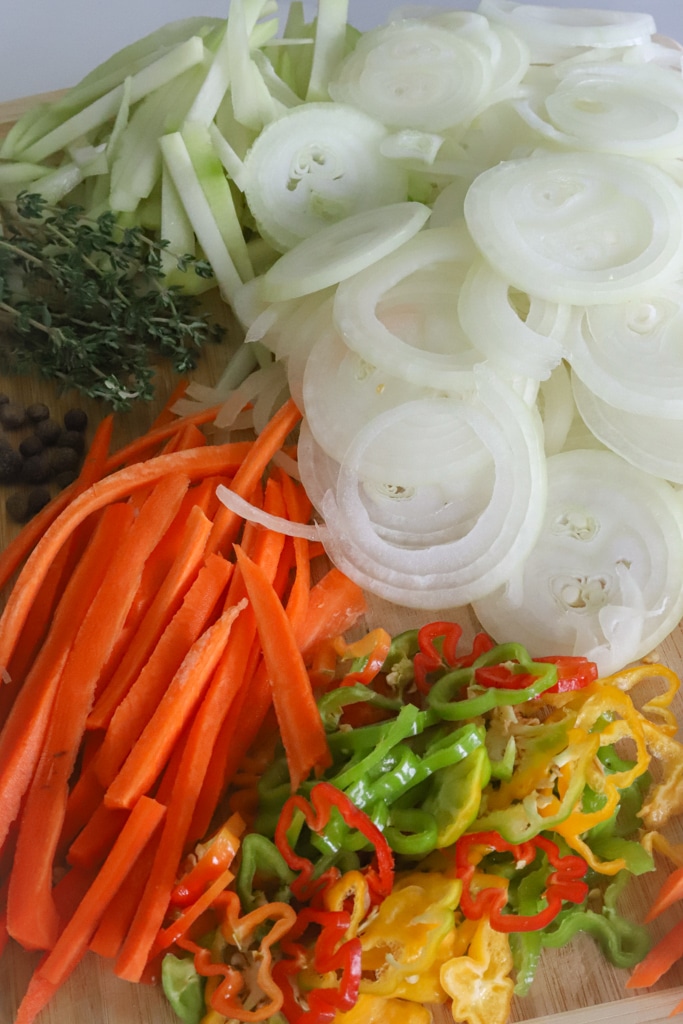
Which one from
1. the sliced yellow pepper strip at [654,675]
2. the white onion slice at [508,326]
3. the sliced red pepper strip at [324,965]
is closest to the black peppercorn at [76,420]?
the white onion slice at [508,326]

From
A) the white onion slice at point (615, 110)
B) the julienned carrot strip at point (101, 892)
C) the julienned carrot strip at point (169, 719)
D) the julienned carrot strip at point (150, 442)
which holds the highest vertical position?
the white onion slice at point (615, 110)

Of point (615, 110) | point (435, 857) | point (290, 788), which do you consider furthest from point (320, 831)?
point (615, 110)

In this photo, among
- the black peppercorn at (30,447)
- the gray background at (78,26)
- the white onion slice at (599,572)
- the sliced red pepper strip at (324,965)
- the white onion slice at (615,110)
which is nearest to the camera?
the sliced red pepper strip at (324,965)

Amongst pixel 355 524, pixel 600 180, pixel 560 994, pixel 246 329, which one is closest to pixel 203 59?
pixel 246 329

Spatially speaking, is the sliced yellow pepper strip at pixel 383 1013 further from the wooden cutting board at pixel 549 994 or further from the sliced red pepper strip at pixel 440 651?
the sliced red pepper strip at pixel 440 651

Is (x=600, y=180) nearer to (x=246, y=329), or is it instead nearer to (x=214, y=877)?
→ (x=246, y=329)

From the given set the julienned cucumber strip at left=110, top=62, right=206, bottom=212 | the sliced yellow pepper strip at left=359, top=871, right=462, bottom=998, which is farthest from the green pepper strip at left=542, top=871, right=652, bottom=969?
the julienned cucumber strip at left=110, top=62, right=206, bottom=212

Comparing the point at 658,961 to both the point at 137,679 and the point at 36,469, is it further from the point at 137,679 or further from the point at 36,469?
the point at 36,469
